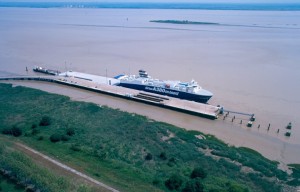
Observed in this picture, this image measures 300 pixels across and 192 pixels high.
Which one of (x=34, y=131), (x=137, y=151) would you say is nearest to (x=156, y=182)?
(x=137, y=151)

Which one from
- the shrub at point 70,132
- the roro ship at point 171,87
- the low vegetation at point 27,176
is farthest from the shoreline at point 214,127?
the low vegetation at point 27,176

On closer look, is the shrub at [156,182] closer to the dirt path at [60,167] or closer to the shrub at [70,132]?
the dirt path at [60,167]

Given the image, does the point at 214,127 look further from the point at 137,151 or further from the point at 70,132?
the point at 70,132

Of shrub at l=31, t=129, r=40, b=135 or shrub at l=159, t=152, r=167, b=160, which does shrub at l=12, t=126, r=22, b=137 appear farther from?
shrub at l=159, t=152, r=167, b=160

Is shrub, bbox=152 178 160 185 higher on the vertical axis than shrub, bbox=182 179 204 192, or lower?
lower

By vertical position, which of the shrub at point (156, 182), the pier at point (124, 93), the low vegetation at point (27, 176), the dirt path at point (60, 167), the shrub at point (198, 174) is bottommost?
the shrub at point (156, 182)

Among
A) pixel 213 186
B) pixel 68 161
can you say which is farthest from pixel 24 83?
pixel 213 186

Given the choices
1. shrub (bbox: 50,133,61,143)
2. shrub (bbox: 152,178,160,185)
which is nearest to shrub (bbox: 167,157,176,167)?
shrub (bbox: 152,178,160,185)
